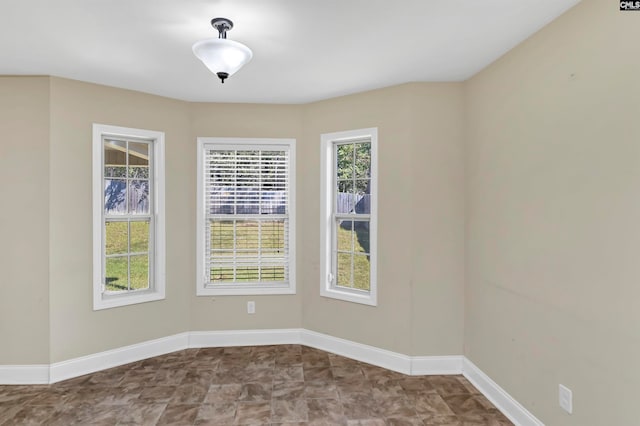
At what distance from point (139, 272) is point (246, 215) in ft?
4.04

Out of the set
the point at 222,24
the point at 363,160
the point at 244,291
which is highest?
the point at 222,24

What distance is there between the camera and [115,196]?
3557 mm

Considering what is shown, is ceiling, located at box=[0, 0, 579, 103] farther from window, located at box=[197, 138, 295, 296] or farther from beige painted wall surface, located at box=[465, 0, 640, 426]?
window, located at box=[197, 138, 295, 296]

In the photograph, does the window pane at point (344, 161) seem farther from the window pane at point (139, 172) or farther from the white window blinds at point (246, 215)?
the window pane at point (139, 172)

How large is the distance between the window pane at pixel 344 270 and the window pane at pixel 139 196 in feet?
6.83

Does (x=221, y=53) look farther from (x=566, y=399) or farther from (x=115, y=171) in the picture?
(x=566, y=399)

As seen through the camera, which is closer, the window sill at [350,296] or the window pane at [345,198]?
the window sill at [350,296]

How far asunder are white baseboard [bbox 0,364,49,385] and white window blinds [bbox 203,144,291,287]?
1.56 metres

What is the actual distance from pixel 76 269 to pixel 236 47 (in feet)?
8.27

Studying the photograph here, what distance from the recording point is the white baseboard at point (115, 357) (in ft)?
10.3

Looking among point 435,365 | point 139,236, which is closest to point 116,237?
point 139,236

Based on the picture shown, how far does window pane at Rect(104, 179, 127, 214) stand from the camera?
3504 mm

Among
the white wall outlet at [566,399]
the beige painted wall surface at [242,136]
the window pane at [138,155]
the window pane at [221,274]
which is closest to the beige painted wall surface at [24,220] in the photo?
the window pane at [138,155]

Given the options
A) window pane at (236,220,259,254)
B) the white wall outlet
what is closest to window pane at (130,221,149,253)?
window pane at (236,220,259,254)
